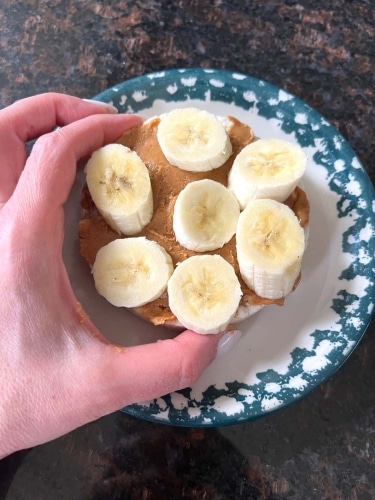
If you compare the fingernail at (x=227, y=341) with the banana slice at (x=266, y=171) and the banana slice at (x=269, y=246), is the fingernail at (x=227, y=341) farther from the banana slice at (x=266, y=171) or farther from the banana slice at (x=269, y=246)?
the banana slice at (x=266, y=171)

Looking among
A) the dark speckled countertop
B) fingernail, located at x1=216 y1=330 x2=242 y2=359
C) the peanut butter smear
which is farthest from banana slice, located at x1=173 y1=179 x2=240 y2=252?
the dark speckled countertop

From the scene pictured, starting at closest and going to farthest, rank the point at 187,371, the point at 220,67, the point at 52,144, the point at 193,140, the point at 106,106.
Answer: the point at 187,371 → the point at 52,144 → the point at 193,140 → the point at 106,106 → the point at 220,67

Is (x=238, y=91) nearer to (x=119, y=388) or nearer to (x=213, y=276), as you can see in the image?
(x=213, y=276)

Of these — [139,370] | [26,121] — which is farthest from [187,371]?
[26,121]

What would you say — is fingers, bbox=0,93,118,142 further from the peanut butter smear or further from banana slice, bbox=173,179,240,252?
banana slice, bbox=173,179,240,252

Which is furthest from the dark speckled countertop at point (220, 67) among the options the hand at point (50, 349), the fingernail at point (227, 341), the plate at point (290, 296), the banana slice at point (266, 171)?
the banana slice at point (266, 171)

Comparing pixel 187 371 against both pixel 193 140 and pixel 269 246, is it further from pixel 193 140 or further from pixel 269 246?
pixel 193 140

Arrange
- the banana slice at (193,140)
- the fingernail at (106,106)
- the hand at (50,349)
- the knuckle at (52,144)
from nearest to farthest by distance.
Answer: the hand at (50,349), the knuckle at (52,144), the banana slice at (193,140), the fingernail at (106,106)

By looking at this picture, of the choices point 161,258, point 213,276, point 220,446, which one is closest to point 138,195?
point 161,258
